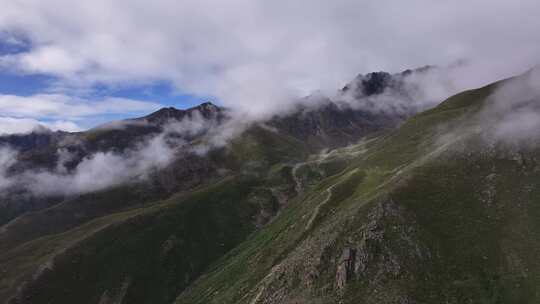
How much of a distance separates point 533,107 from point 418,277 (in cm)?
9385

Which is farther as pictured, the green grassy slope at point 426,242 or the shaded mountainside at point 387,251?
the shaded mountainside at point 387,251

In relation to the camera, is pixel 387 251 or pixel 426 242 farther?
pixel 387 251

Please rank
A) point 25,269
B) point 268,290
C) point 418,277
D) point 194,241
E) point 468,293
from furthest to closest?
point 194,241 < point 25,269 < point 268,290 < point 418,277 < point 468,293

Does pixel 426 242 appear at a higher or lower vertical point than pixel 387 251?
higher

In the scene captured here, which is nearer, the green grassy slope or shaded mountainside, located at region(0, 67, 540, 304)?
the green grassy slope

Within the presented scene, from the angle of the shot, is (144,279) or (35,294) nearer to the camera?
(35,294)

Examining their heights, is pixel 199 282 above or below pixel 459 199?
below

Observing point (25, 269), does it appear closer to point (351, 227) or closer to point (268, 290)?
point (268, 290)

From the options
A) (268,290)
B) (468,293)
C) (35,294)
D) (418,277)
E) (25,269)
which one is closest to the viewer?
(468,293)

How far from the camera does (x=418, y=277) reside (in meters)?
70.8

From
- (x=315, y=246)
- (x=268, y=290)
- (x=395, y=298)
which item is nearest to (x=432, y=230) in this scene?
(x=395, y=298)

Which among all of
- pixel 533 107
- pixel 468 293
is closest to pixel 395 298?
pixel 468 293

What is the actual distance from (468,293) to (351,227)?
1137 inches

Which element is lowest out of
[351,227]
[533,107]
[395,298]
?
[395,298]
